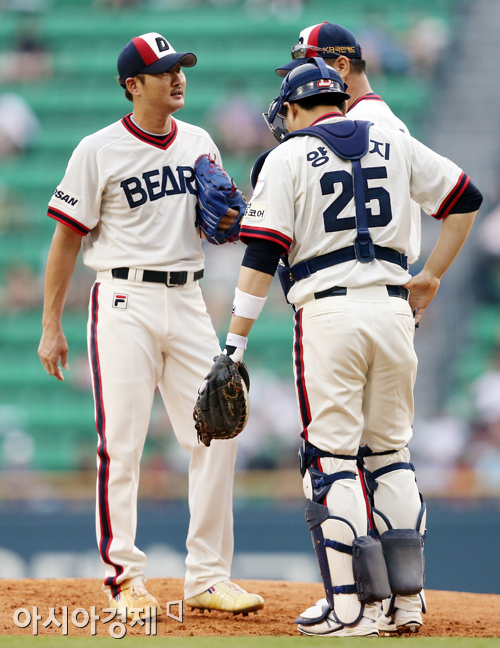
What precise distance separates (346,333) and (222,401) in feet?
1.58

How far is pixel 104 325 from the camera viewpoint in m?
→ 3.70

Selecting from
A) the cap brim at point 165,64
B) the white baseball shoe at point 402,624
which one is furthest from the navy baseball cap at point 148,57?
the white baseball shoe at point 402,624

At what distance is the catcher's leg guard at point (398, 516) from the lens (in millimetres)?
3213

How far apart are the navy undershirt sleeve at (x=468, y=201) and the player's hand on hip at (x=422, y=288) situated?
0.25m

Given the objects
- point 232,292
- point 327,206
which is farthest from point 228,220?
point 232,292

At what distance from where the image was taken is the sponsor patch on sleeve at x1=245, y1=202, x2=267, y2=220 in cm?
318

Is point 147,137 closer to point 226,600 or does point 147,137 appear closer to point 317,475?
point 317,475

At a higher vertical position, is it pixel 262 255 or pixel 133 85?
pixel 133 85

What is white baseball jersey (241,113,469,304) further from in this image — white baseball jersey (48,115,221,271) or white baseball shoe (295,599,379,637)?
white baseball shoe (295,599,379,637)

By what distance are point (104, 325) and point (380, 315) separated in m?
1.15

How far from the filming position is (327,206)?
3.20 metres

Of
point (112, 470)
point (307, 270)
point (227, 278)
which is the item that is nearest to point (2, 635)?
point (112, 470)

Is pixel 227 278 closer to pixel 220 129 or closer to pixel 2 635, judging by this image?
pixel 220 129

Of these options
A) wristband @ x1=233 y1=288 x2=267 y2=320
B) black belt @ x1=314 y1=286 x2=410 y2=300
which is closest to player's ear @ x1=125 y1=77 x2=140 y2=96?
wristband @ x1=233 y1=288 x2=267 y2=320
